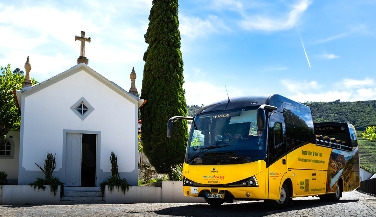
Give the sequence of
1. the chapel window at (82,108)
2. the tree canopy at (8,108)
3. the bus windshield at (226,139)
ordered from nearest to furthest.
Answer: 1. the bus windshield at (226,139)
2. the chapel window at (82,108)
3. the tree canopy at (8,108)

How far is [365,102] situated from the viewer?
110 metres

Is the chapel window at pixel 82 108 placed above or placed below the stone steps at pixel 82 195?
above

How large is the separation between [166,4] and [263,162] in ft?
49.0

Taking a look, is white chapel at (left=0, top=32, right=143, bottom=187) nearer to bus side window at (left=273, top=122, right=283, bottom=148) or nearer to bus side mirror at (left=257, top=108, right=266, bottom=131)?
bus side window at (left=273, top=122, right=283, bottom=148)

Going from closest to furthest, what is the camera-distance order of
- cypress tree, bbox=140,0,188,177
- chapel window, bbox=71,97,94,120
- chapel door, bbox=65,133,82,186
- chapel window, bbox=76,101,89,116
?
chapel door, bbox=65,133,82,186 → chapel window, bbox=71,97,94,120 → chapel window, bbox=76,101,89,116 → cypress tree, bbox=140,0,188,177

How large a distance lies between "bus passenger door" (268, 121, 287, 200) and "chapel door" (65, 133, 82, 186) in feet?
30.8

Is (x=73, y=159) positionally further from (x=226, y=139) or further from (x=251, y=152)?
(x=251, y=152)

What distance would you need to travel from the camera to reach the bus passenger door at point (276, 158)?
11.7 m

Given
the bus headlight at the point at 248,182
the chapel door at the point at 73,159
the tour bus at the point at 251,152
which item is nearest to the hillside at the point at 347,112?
the chapel door at the point at 73,159

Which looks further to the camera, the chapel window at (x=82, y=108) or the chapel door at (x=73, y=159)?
the chapel window at (x=82, y=108)

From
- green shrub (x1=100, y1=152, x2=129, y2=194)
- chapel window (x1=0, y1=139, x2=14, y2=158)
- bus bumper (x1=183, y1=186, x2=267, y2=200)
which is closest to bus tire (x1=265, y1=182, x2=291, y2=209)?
bus bumper (x1=183, y1=186, x2=267, y2=200)

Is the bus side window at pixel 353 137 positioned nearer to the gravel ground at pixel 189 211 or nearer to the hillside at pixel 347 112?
the gravel ground at pixel 189 211

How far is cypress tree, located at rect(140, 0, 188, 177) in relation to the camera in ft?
72.5

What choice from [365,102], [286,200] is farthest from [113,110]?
[365,102]
